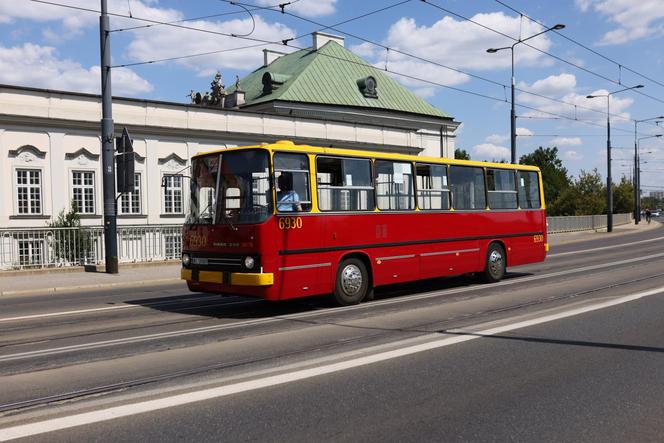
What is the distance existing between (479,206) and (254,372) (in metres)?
9.78

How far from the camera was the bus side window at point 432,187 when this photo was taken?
1364 cm

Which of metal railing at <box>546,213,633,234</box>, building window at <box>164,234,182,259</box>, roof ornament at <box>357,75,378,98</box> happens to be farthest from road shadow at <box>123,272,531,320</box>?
roof ornament at <box>357,75,378,98</box>

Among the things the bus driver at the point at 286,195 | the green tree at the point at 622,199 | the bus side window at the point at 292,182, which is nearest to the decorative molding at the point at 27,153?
the bus side window at the point at 292,182

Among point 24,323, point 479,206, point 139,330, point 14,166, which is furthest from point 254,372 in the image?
point 14,166

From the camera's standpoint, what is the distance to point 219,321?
10.3 m

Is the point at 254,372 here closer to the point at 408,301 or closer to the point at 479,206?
the point at 408,301

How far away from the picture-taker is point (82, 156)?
3234 centimetres

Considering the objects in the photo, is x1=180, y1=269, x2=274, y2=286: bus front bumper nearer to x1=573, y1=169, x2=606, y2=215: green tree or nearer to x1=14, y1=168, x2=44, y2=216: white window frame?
x1=14, y1=168, x2=44, y2=216: white window frame

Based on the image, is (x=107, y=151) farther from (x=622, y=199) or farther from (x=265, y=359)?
(x=622, y=199)

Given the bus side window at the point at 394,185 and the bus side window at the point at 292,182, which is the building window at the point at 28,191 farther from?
the bus side window at the point at 292,182

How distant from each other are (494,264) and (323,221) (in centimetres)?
605

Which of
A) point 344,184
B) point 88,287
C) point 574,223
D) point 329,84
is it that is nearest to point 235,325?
point 344,184

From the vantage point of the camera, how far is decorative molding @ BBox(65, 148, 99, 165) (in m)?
31.9

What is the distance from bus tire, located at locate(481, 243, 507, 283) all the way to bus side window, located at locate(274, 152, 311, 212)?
6085 mm
